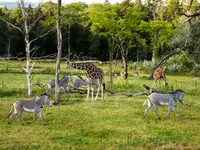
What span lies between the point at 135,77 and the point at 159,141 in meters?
19.0

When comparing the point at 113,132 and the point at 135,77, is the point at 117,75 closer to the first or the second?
the point at 135,77

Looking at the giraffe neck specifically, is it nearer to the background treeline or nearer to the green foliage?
the background treeline

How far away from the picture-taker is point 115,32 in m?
30.4

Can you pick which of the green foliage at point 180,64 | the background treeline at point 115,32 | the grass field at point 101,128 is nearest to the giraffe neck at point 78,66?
the grass field at point 101,128

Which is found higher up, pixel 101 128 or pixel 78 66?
pixel 78 66

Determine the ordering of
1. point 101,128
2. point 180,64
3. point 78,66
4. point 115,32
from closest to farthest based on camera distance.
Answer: point 101,128
point 78,66
point 115,32
point 180,64

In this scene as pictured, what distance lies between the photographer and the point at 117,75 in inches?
1042

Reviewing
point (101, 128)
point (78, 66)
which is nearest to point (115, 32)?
point (78, 66)

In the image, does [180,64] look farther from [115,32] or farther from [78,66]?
[78,66]

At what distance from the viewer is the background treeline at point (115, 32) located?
101ft

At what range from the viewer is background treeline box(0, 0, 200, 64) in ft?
101

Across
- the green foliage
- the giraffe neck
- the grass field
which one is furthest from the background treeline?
the grass field

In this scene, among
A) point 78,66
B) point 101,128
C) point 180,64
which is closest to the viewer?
point 101,128

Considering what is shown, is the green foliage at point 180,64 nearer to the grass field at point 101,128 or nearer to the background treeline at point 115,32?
the background treeline at point 115,32
